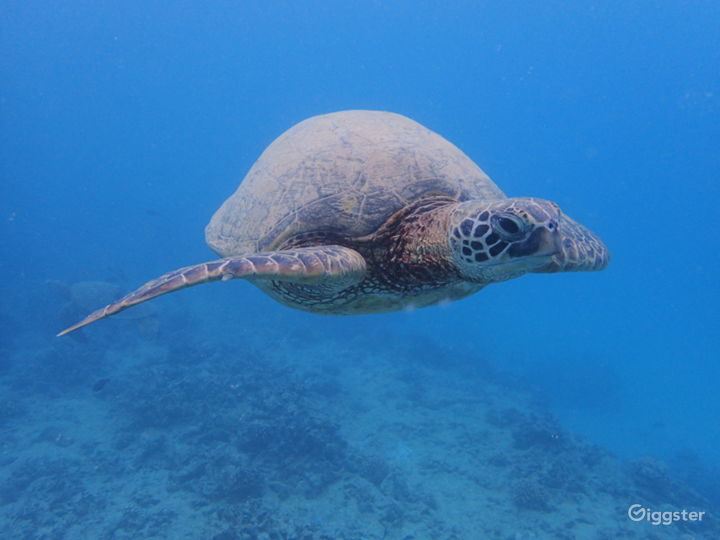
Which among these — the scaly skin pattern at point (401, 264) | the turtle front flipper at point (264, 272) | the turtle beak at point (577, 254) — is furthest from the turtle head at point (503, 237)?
the turtle front flipper at point (264, 272)

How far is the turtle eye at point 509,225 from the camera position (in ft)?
7.77

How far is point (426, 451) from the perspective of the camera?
35.5 ft

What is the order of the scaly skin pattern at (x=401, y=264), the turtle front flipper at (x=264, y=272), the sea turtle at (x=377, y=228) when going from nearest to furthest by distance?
the turtle front flipper at (x=264, y=272) < the sea turtle at (x=377, y=228) < the scaly skin pattern at (x=401, y=264)

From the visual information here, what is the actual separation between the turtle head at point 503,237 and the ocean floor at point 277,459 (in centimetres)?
671

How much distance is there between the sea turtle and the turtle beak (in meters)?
0.01

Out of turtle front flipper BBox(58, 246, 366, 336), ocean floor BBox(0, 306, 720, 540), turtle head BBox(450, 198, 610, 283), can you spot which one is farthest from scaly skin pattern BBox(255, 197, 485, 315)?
ocean floor BBox(0, 306, 720, 540)

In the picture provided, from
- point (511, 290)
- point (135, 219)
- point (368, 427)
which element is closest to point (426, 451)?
point (368, 427)

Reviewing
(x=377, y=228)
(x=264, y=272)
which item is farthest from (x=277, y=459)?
(x=264, y=272)

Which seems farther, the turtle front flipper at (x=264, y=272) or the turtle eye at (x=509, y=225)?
the turtle eye at (x=509, y=225)

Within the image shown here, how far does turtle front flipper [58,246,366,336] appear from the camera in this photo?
208cm

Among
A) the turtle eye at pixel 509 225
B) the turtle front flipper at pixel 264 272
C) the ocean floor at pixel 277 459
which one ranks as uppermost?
the turtle eye at pixel 509 225

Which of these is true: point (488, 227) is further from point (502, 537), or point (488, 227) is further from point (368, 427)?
point (368, 427)

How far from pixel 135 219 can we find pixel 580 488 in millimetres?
63783

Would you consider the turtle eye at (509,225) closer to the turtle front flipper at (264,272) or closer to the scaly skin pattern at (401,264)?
the scaly skin pattern at (401,264)
